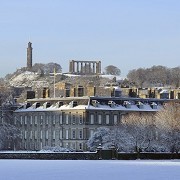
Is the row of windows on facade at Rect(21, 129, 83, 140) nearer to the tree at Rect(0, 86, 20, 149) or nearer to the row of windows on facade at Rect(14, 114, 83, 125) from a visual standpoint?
the row of windows on facade at Rect(14, 114, 83, 125)

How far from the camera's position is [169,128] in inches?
3356

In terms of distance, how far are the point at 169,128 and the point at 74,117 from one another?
1675 centimetres

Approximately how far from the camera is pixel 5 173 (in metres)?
44.8

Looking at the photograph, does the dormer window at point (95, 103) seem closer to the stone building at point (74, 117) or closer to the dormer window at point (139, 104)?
the stone building at point (74, 117)

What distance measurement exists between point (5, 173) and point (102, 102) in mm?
55011

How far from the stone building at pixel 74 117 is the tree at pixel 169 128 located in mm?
10201

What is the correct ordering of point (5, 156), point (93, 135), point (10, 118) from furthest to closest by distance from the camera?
point (10, 118), point (93, 135), point (5, 156)

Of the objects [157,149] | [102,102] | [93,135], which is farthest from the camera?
[102,102]

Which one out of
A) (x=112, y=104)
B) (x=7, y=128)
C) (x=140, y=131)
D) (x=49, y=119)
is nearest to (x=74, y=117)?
(x=49, y=119)

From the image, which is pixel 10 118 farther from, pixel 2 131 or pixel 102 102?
pixel 102 102

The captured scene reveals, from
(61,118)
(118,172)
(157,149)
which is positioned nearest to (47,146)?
(61,118)

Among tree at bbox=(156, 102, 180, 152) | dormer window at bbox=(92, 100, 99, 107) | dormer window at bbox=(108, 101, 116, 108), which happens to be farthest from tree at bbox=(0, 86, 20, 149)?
tree at bbox=(156, 102, 180, 152)

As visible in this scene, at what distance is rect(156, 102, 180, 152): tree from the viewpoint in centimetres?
8288

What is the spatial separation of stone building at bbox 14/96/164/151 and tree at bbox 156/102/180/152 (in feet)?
33.5
